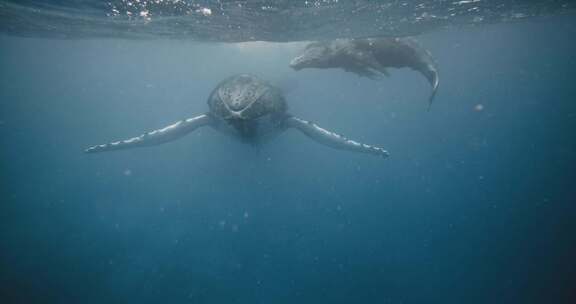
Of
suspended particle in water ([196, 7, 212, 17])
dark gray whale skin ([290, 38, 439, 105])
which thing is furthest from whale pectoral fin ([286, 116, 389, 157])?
suspended particle in water ([196, 7, 212, 17])

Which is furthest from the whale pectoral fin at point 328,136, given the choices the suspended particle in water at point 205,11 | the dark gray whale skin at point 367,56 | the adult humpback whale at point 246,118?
the suspended particle in water at point 205,11

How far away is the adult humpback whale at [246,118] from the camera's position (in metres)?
9.09

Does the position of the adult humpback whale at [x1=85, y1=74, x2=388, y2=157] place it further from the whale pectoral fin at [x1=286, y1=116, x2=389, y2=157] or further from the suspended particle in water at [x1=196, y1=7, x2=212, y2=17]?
the suspended particle in water at [x1=196, y1=7, x2=212, y2=17]

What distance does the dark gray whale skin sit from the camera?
12.9 metres

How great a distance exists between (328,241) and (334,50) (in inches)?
662

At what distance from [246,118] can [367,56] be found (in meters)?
6.48

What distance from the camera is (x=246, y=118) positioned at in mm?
8938

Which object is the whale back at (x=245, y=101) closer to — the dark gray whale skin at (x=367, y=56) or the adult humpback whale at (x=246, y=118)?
the adult humpback whale at (x=246, y=118)

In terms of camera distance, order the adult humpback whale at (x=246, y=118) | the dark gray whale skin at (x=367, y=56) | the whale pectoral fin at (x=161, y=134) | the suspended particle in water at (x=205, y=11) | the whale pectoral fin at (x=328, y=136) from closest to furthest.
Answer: the adult humpback whale at (x=246, y=118)
the whale pectoral fin at (x=161, y=134)
the dark gray whale skin at (x=367, y=56)
the whale pectoral fin at (x=328, y=136)
the suspended particle in water at (x=205, y=11)

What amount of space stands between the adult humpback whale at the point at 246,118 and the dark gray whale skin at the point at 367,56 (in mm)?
2616

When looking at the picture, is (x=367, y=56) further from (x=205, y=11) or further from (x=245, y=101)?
(x=205, y=11)

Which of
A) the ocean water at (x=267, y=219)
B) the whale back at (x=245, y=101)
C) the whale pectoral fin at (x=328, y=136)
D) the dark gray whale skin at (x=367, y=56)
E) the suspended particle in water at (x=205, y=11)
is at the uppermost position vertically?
the suspended particle in water at (x=205, y=11)

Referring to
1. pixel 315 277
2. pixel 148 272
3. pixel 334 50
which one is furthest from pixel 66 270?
pixel 334 50

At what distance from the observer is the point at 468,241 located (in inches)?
1189
